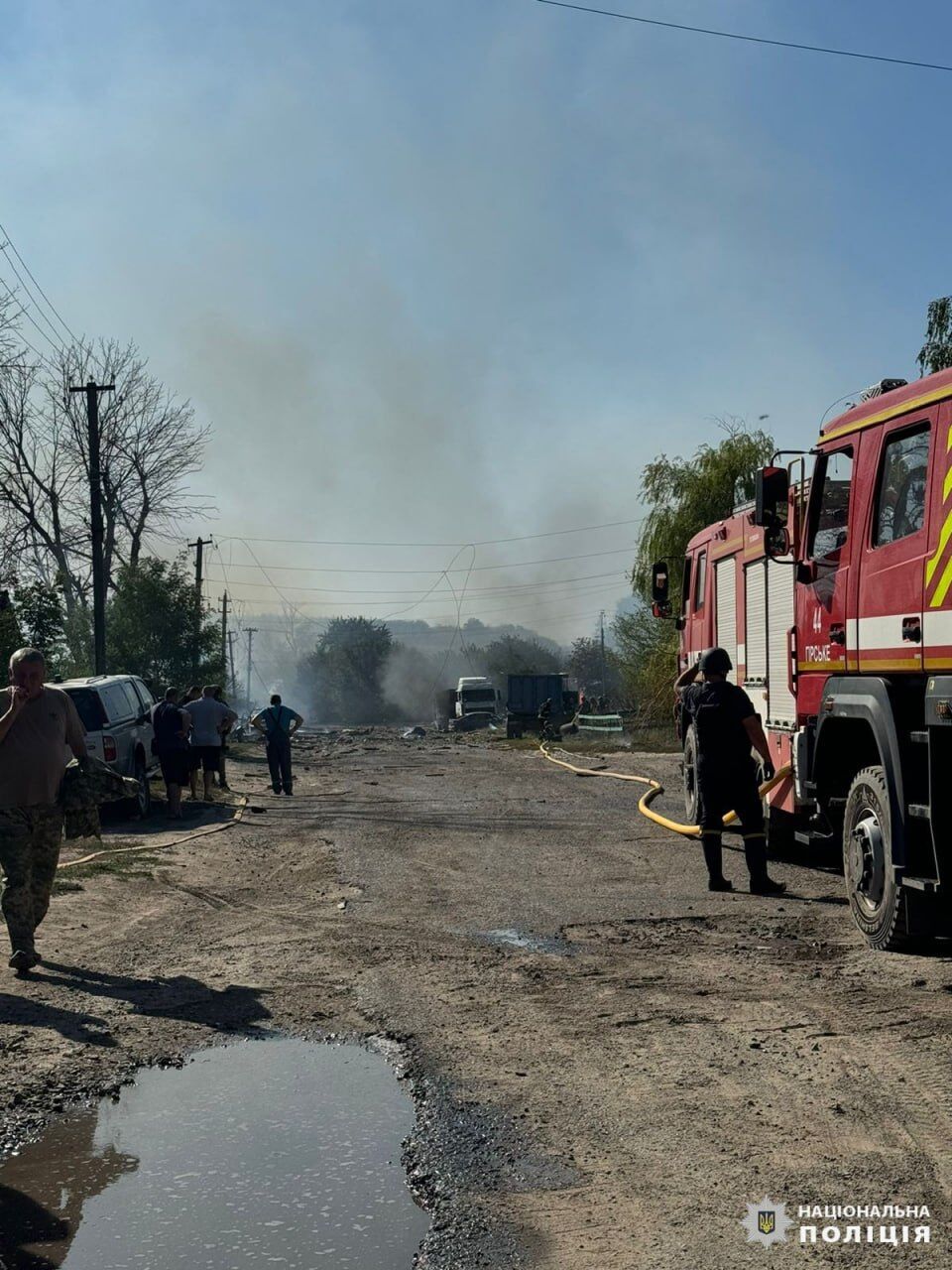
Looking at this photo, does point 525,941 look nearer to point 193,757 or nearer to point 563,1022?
point 563,1022

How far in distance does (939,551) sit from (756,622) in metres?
5.45

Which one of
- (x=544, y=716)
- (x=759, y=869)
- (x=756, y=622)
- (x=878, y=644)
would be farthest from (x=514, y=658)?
(x=878, y=644)

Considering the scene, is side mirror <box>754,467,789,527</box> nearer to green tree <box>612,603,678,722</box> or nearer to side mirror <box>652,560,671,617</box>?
side mirror <box>652,560,671,617</box>

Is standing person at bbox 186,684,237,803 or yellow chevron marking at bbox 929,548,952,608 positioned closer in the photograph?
yellow chevron marking at bbox 929,548,952,608

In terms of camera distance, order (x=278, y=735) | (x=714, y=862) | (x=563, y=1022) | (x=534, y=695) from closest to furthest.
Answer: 1. (x=563, y=1022)
2. (x=714, y=862)
3. (x=278, y=735)
4. (x=534, y=695)

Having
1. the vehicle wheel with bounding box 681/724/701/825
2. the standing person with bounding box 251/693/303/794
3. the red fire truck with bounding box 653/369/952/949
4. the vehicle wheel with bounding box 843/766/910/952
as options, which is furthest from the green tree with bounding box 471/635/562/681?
the vehicle wheel with bounding box 843/766/910/952

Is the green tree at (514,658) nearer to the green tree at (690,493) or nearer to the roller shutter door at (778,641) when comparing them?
the green tree at (690,493)

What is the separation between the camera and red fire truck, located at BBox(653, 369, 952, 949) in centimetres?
713

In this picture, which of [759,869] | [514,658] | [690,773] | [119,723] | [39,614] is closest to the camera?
[759,869]

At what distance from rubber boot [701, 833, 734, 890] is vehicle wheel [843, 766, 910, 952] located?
1984 millimetres

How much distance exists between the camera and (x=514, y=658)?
116562mm

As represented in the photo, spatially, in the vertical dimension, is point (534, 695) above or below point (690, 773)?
above

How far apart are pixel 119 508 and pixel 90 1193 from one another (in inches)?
2000

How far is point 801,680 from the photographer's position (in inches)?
384
